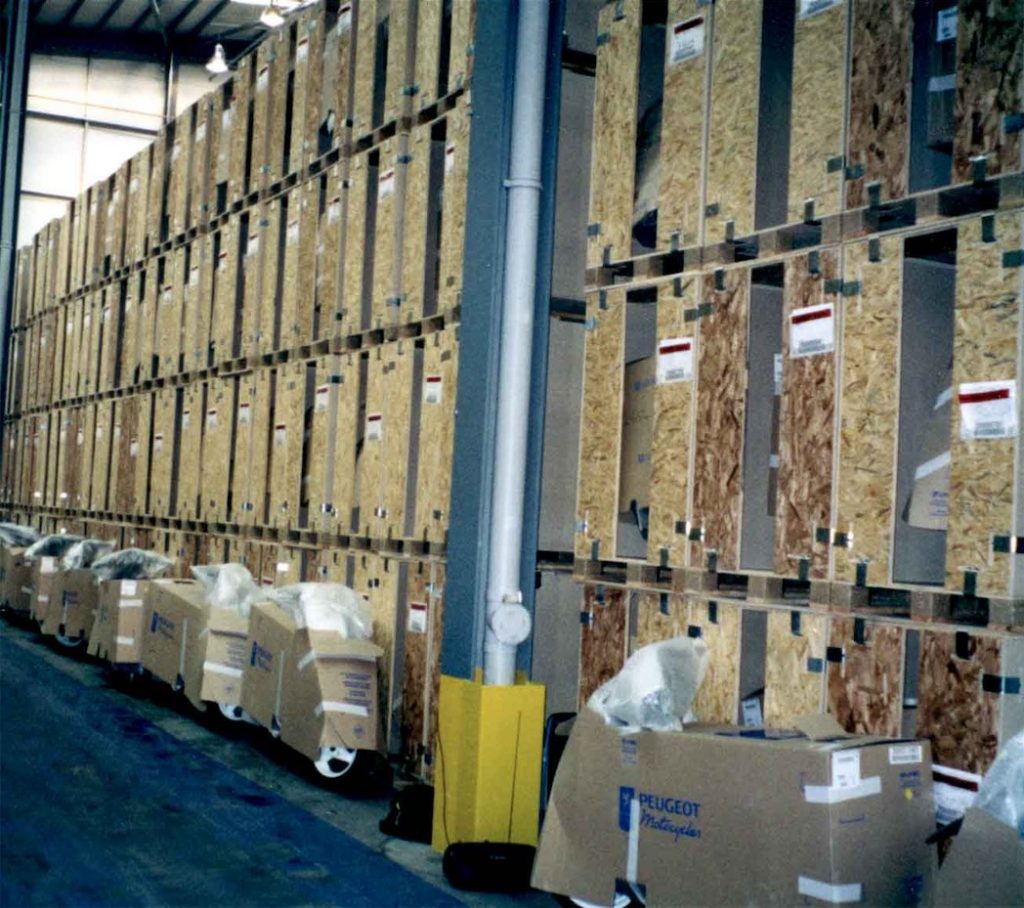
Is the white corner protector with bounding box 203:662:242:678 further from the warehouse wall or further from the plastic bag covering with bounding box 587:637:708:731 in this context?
the warehouse wall

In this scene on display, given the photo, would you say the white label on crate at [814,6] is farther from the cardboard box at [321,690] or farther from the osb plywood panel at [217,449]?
the osb plywood panel at [217,449]

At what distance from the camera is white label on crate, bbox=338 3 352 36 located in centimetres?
839

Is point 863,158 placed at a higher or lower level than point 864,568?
higher

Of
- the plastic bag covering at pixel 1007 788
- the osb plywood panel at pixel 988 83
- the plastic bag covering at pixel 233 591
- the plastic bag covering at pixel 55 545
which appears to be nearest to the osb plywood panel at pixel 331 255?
the plastic bag covering at pixel 233 591

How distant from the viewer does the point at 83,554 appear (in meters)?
11.5

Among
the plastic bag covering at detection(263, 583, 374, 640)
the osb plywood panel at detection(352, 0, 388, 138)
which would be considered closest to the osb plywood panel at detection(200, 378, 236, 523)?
the plastic bag covering at detection(263, 583, 374, 640)

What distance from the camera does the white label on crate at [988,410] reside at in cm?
412

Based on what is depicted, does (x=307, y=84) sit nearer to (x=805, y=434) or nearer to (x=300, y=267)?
(x=300, y=267)

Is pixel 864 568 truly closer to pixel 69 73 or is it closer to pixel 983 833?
pixel 983 833

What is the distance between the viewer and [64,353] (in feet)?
49.1

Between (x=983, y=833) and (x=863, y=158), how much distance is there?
239cm

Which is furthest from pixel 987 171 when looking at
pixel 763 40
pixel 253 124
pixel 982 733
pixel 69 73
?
pixel 69 73

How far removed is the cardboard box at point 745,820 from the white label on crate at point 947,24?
2429 millimetres

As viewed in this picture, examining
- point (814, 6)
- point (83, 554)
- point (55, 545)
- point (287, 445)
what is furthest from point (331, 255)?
point (55, 545)
